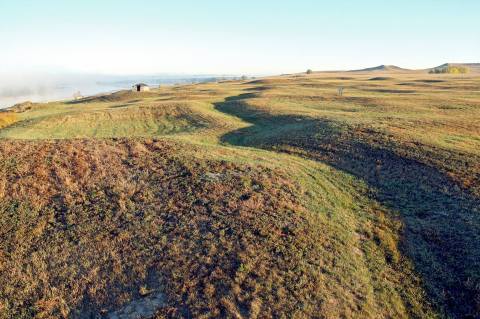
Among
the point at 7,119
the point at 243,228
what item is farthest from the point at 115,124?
the point at 243,228

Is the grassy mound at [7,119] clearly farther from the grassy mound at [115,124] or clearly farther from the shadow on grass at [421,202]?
the shadow on grass at [421,202]

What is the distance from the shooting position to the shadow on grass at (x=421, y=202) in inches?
696

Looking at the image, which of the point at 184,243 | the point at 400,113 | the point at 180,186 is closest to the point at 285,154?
the point at 180,186

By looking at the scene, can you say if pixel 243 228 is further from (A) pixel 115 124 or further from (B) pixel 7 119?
(B) pixel 7 119

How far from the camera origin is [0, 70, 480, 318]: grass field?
16.2 meters

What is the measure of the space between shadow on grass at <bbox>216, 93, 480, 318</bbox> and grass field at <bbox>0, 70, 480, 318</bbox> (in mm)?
109

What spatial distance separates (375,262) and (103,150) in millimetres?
23531

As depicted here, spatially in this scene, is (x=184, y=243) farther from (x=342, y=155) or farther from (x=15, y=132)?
(x=15, y=132)

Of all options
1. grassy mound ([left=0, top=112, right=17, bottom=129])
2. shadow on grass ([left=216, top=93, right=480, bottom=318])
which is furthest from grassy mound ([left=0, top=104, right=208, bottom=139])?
shadow on grass ([left=216, top=93, right=480, bottom=318])

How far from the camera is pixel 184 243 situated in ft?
63.7

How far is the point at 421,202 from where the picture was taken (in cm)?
2562

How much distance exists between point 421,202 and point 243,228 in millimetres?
13898

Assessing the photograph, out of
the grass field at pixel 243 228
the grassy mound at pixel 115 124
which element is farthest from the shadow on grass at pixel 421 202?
the grassy mound at pixel 115 124

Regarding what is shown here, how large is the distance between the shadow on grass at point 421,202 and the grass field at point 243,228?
109 millimetres
